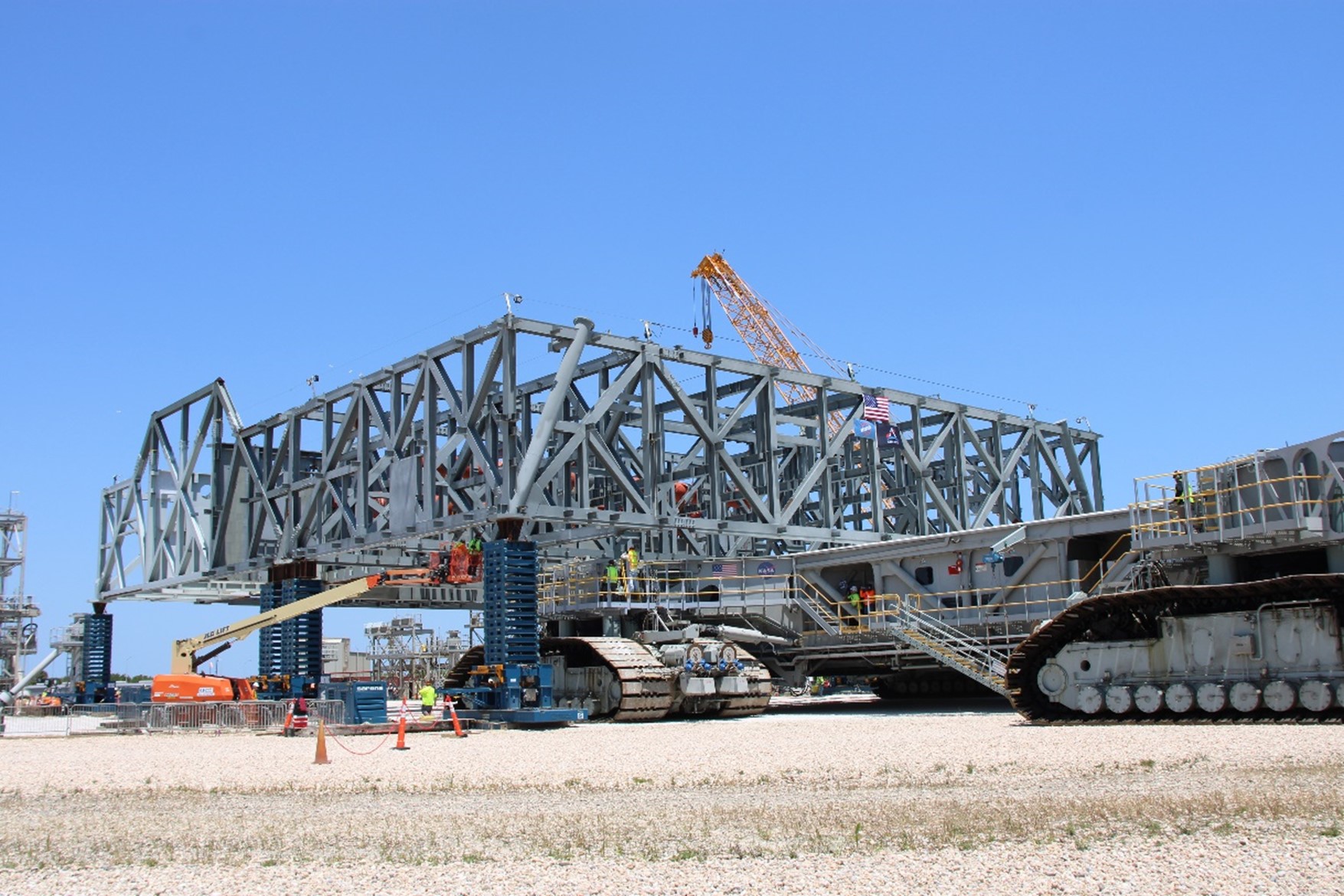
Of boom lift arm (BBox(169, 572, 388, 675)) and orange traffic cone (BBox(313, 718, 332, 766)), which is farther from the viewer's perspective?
boom lift arm (BBox(169, 572, 388, 675))

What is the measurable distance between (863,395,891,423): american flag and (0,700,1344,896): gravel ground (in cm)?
2342

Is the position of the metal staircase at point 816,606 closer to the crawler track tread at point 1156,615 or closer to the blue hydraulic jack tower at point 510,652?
the blue hydraulic jack tower at point 510,652

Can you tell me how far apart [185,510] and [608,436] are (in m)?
20.2

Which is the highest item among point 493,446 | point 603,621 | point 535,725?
point 493,446

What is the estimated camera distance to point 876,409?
148 feet

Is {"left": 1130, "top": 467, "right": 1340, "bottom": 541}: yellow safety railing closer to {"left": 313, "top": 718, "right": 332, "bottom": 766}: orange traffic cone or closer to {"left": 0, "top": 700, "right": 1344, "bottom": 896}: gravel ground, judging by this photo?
{"left": 0, "top": 700, "right": 1344, "bottom": 896}: gravel ground

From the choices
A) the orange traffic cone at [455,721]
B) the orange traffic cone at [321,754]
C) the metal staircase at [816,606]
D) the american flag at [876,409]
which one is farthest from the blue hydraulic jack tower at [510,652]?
the american flag at [876,409]

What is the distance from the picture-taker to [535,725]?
3097cm

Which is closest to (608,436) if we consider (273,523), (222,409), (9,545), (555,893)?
(273,523)

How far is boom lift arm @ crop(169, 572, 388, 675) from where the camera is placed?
38594mm

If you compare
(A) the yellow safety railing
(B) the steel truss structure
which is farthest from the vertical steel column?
(A) the yellow safety railing

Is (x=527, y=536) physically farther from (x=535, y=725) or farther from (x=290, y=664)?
(x=290, y=664)

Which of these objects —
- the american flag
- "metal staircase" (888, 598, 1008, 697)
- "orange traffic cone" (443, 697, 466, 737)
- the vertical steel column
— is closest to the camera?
"orange traffic cone" (443, 697, 466, 737)

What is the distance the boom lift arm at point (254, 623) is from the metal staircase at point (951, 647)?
1542 centimetres
